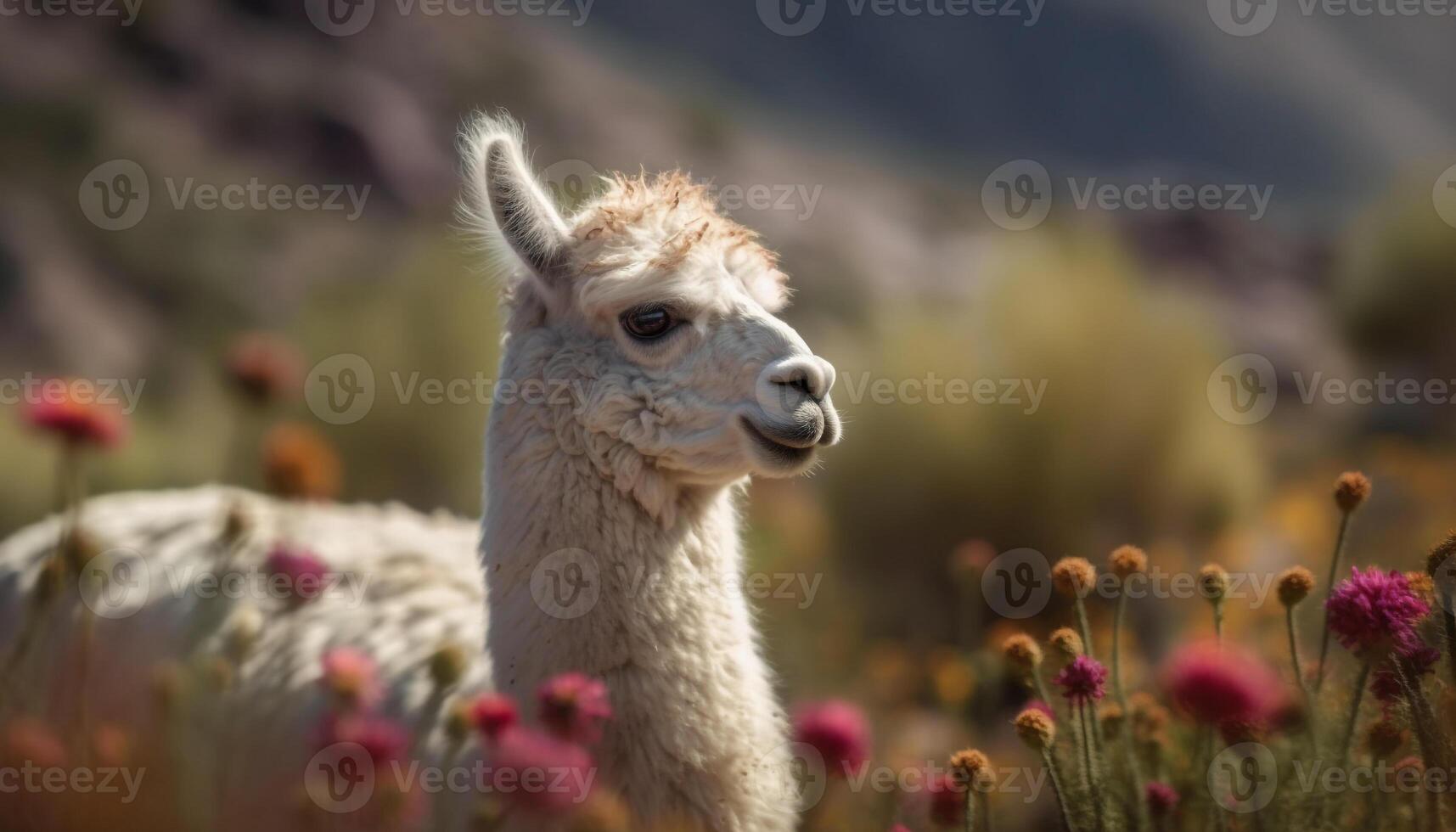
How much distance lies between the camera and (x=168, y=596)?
3.79 metres

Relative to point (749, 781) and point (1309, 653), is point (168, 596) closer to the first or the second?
point (749, 781)

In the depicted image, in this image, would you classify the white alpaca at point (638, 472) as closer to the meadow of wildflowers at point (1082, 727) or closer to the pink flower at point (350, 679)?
the meadow of wildflowers at point (1082, 727)

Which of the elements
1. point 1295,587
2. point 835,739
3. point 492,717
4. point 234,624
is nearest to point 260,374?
point 234,624

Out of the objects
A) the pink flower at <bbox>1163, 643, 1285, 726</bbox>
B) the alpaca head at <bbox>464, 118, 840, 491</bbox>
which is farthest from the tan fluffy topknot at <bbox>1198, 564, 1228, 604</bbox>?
the alpaca head at <bbox>464, 118, 840, 491</bbox>

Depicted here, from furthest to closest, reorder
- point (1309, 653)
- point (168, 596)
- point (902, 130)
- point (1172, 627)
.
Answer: point (902, 130) < point (1172, 627) < point (168, 596) < point (1309, 653)

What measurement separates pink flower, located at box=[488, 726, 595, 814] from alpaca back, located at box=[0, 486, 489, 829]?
3.53 ft

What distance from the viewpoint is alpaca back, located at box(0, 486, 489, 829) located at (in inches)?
122

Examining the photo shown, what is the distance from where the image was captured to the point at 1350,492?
8.14 ft

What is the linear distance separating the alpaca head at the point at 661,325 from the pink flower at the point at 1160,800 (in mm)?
1069

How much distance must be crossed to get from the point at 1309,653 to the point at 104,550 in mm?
3947

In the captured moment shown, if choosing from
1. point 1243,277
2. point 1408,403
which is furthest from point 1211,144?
point 1408,403

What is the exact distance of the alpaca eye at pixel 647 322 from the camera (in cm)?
283

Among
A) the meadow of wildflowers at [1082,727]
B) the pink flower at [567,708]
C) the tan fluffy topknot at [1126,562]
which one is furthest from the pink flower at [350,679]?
the tan fluffy topknot at [1126,562]

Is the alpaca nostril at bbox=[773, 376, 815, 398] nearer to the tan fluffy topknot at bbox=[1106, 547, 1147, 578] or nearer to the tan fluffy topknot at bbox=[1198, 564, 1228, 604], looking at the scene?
the tan fluffy topknot at bbox=[1106, 547, 1147, 578]
